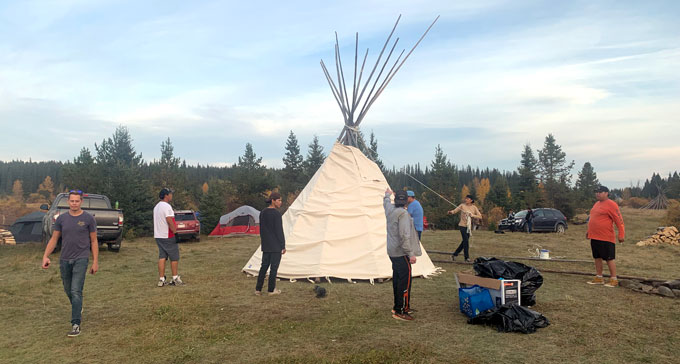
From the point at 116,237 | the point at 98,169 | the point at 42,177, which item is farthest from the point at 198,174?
the point at 116,237

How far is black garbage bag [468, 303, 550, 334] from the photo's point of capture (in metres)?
5.18

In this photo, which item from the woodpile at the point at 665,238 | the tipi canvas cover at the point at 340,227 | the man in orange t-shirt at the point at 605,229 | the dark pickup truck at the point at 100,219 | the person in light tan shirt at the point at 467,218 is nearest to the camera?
the man in orange t-shirt at the point at 605,229

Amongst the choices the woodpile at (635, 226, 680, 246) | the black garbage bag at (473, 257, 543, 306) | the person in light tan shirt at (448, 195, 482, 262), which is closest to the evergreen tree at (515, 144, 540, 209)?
the woodpile at (635, 226, 680, 246)

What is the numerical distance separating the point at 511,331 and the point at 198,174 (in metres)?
106

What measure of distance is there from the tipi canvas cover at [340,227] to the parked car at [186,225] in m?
11.7

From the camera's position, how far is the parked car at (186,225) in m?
20.0

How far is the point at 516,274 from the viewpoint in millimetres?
6105

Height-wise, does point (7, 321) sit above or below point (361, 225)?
below

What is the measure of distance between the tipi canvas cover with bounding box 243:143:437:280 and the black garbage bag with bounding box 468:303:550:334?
317 cm

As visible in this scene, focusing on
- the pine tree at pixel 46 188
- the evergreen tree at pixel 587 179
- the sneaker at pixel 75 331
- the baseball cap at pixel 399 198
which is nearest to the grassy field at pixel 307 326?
the sneaker at pixel 75 331

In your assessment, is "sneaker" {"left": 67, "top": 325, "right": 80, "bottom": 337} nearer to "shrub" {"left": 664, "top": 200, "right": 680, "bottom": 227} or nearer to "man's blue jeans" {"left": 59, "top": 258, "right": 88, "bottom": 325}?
"man's blue jeans" {"left": 59, "top": 258, "right": 88, "bottom": 325}

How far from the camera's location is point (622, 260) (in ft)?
40.4

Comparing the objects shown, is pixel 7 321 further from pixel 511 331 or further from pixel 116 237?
pixel 116 237

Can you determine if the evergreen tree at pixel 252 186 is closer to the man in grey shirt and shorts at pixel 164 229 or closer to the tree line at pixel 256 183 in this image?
the tree line at pixel 256 183
